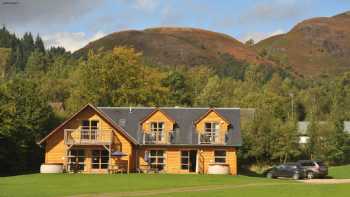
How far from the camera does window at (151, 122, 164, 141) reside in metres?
55.0

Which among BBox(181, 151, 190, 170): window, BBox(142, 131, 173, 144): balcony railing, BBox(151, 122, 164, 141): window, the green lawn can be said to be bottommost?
the green lawn

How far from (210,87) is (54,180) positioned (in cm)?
6381

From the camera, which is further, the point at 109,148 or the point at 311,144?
the point at 311,144

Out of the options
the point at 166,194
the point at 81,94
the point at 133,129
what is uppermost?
the point at 81,94

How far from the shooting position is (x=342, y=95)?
5138 inches

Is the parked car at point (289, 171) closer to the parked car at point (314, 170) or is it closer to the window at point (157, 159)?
the parked car at point (314, 170)

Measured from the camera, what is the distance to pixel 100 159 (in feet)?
180

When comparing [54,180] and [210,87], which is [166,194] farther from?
[210,87]

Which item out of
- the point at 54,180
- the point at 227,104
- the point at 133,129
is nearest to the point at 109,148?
the point at 133,129

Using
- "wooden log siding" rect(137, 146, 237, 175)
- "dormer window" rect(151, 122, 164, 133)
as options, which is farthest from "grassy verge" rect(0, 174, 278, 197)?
"dormer window" rect(151, 122, 164, 133)

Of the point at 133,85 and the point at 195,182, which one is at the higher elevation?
the point at 133,85

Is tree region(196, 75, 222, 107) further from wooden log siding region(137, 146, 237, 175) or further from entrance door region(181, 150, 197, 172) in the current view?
wooden log siding region(137, 146, 237, 175)

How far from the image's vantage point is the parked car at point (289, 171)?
49156mm

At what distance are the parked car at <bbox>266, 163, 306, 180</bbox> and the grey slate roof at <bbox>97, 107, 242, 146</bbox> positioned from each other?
4476 mm
